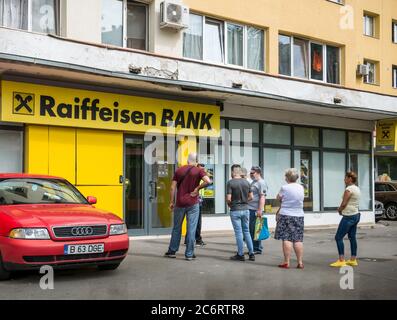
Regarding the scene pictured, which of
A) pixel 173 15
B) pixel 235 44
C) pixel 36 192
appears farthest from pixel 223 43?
pixel 36 192

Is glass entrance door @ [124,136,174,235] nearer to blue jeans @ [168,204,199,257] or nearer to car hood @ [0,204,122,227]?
blue jeans @ [168,204,199,257]

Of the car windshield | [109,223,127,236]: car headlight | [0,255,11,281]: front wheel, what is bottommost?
[0,255,11,281]: front wheel

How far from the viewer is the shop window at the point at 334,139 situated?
1789cm

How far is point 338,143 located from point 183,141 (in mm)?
Result: 6937

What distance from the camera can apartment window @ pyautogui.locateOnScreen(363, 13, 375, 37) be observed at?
2209cm

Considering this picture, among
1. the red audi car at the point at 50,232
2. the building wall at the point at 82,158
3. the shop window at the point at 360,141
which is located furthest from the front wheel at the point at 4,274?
the shop window at the point at 360,141

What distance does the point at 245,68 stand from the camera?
15.5m

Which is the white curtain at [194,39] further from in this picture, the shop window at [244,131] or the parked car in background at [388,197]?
the parked car in background at [388,197]

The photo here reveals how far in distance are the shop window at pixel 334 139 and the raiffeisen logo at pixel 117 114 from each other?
5393 mm

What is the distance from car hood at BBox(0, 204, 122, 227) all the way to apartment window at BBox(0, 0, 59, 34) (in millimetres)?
5353

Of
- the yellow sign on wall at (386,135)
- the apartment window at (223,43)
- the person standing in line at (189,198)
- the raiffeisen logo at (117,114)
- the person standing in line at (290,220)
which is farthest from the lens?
the yellow sign on wall at (386,135)

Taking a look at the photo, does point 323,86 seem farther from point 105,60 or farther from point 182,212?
point 182,212

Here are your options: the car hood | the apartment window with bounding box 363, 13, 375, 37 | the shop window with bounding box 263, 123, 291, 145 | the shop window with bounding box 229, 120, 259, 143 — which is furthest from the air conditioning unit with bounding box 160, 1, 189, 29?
the apartment window with bounding box 363, 13, 375, 37

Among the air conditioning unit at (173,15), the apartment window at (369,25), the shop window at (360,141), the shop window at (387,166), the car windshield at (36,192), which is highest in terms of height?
the apartment window at (369,25)
